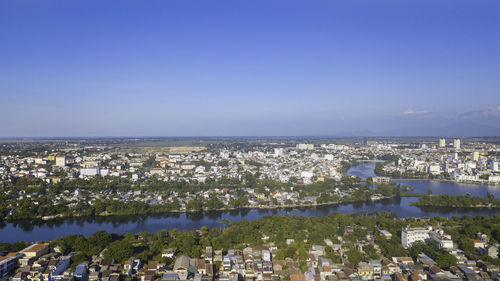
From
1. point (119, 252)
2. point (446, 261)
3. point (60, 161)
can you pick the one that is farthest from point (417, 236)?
point (60, 161)

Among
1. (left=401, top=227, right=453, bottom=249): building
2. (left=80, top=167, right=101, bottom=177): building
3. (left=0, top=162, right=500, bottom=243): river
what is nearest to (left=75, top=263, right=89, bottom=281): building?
(left=0, top=162, right=500, bottom=243): river

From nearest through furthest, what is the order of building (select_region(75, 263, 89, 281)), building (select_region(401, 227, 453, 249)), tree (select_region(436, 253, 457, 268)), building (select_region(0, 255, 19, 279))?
building (select_region(75, 263, 89, 281))
building (select_region(0, 255, 19, 279))
tree (select_region(436, 253, 457, 268))
building (select_region(401, 227, 453, 249))

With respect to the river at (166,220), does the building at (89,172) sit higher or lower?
higher

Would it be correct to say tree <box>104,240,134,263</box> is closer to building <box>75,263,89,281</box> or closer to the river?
building <box>75,263,89,281</box>

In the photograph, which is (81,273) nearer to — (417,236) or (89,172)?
(417,236)

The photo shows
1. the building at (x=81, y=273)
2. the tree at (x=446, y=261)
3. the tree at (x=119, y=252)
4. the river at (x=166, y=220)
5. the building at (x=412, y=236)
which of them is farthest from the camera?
the river at (x=166, y=220)

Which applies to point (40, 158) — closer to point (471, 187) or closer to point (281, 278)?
point (281, 278)

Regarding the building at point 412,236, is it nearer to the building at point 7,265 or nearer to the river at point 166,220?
the river at point 166,220

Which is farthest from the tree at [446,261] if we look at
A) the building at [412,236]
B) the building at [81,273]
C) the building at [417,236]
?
the building at [81,273]

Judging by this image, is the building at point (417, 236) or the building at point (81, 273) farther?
the building at point (417, 236)

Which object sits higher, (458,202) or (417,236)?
(417,236)

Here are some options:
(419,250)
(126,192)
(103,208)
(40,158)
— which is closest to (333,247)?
(419,250)
